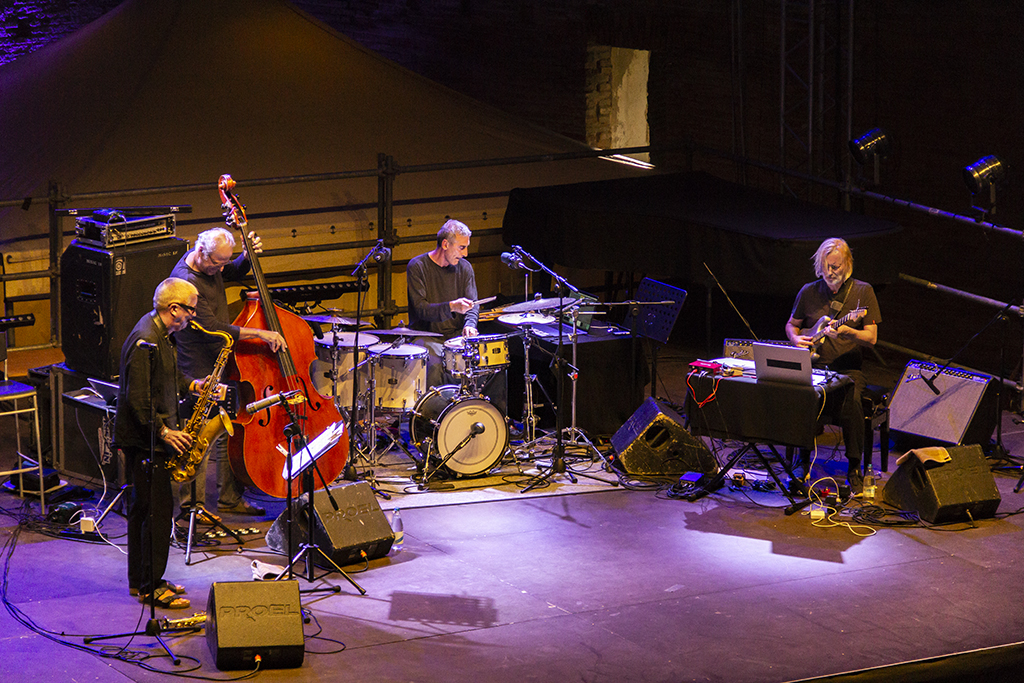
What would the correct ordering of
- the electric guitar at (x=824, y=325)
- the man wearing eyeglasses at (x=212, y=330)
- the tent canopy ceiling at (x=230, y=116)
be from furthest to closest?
the tent canopy ceiling at (x=230, y=116), the electric guitar at (x=824, y=325), the man wearing eyeglasses at (x=212, y=330)

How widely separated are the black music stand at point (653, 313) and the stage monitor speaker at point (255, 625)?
378 cm

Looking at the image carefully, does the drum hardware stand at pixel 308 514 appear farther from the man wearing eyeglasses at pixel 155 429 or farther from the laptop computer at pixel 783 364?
the laptop computer at pixel 783 364

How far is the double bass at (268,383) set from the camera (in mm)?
7008

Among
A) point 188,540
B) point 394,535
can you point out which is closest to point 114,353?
point 188,540

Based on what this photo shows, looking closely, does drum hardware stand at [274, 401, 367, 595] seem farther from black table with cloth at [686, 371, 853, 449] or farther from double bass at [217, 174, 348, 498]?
black table with cloth at [686, 371, 853, 449]

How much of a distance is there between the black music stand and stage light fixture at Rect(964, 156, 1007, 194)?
234 cm

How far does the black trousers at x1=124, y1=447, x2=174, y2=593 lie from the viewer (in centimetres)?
598

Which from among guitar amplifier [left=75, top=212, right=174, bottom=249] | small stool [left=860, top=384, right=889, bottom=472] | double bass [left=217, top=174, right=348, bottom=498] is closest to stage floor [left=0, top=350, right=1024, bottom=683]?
double bass [left=217, top=174, right=348, bottom=498]

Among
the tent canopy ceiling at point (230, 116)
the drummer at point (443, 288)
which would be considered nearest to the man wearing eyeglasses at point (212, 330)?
the drummer at point (443, 288)

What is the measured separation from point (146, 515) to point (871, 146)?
261 inches

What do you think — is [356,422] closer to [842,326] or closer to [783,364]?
[783,364]

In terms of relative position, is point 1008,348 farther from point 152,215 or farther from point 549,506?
point 152,215

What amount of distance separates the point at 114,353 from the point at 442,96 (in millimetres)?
4943

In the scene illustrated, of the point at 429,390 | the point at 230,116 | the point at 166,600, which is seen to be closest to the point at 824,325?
the point at 429,390
